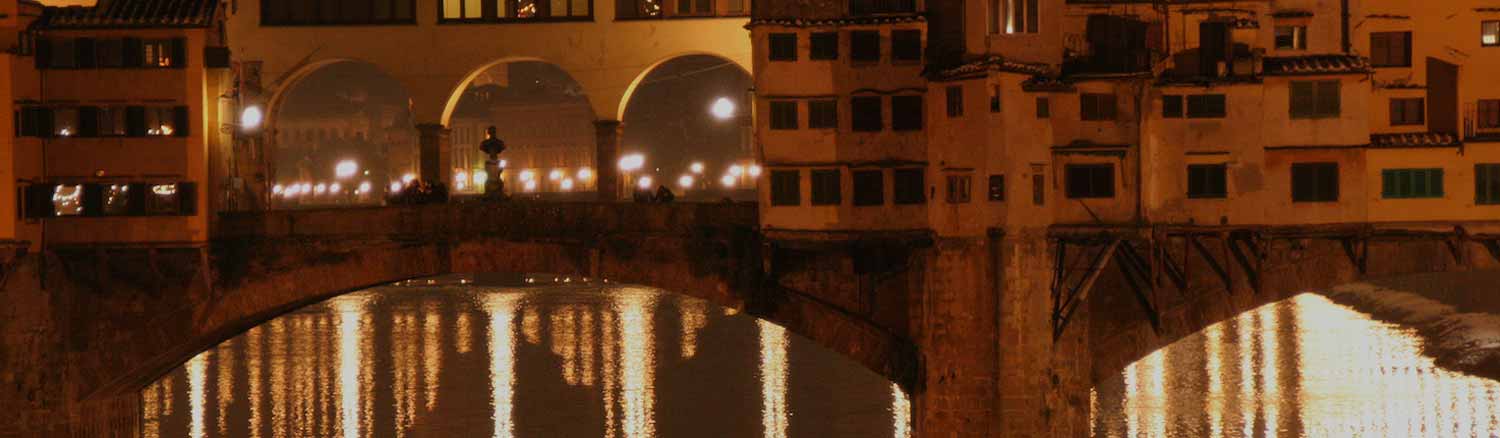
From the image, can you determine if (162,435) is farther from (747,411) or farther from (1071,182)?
(1071,182)

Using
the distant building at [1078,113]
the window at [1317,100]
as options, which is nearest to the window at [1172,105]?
the distant building at [1078,113]

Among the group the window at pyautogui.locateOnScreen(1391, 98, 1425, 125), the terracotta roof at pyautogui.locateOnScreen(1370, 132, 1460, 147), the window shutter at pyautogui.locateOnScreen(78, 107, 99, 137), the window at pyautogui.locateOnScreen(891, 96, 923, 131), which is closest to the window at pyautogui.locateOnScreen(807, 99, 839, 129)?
the window at pyautogui.locateOnScreen(891, 96, 923, 131)

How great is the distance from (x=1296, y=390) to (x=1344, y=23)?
20377mm

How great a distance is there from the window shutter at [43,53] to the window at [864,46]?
13.7 metres

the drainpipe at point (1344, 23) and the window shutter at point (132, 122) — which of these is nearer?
the window shutter at point (132, 122)

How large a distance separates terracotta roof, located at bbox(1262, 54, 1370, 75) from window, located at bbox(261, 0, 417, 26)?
1504 cm

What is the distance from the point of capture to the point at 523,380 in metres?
59.8

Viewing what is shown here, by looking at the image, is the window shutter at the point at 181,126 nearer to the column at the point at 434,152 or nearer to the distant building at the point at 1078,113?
the column at the point at 434,152

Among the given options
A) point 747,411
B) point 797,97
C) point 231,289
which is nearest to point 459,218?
point 231,289

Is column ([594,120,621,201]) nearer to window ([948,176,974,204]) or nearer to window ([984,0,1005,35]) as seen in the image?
window ([948,176,974,204])

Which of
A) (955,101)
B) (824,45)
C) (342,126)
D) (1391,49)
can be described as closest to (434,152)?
(824,45)

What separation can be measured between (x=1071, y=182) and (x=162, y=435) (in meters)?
24.8

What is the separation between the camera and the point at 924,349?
3528 centimetres

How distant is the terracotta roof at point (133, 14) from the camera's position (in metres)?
36.5
